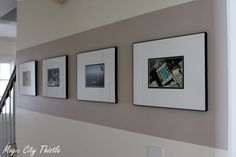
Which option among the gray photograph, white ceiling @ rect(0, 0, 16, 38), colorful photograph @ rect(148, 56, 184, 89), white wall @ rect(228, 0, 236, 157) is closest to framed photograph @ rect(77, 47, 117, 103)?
colorful photograph @ rect(148, 56, 184, 89)

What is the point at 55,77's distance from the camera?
2.37 m

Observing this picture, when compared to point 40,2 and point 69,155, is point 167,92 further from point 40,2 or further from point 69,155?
point 40,2

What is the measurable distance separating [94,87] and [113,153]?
1.55ft

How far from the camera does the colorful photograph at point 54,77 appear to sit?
2.33 meters

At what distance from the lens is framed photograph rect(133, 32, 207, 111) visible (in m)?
1.18

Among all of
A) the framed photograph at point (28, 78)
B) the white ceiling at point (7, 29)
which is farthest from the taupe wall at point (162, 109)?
the white ceiling at point (7, 29)

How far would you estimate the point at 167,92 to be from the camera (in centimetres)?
134

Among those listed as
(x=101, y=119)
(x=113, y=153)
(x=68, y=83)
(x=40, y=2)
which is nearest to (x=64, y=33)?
(x=68, y=83)

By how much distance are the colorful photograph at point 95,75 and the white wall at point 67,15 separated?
29 centimetres

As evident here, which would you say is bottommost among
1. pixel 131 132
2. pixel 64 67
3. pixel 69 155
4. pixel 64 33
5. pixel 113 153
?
pixel 69 155

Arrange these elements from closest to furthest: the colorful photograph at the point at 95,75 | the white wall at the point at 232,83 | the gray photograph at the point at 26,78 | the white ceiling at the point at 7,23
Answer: the white wall at the point at 232,83 < the colorful photograph at the point at 95,75 < the gray photograph at the point at 26,78 < the white ceiling at the point at 7,23

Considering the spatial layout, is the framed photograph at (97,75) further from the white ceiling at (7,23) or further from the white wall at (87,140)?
the white ceiling at (7,23)

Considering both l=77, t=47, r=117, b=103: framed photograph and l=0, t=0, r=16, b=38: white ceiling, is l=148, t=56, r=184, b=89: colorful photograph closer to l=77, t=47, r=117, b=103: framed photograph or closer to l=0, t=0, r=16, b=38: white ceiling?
l=77, t=47, r=117, b=103: framed photograph

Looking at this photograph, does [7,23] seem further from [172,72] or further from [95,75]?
[172,72]
